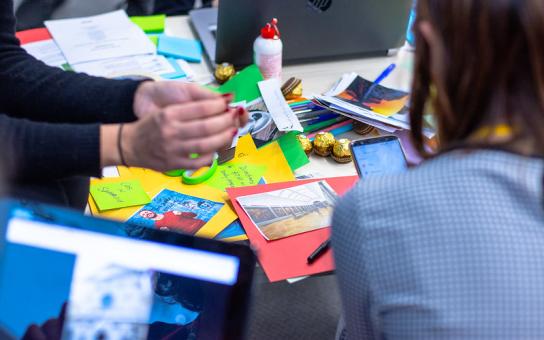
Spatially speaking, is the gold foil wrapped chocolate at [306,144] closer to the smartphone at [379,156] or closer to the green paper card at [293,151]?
the green paper card at [293,151]

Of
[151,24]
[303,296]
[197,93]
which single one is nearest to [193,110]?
[197,93]

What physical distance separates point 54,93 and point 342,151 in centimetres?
56

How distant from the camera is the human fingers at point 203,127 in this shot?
83cm

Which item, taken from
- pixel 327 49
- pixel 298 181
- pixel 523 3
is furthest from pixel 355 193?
pixel 327 49

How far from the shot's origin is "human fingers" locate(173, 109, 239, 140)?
0.83 meters

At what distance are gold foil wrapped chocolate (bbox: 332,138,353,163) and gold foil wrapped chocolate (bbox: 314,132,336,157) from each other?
0.04 ft

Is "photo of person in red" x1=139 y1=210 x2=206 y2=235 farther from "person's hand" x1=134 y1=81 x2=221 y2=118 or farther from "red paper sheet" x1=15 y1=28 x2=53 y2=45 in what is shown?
"red paper sheet" x1=15 y1=28 x2=53 y2=45

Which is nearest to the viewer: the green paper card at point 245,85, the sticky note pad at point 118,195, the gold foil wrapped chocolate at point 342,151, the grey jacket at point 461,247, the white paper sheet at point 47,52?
the grey jacket at point 461,247

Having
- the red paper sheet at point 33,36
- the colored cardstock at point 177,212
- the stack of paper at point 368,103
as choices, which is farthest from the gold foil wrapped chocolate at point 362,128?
the red paper sheet at point 33,36

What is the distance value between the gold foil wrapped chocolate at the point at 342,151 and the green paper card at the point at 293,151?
2.3 inches

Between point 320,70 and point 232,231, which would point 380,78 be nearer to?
point 320,70

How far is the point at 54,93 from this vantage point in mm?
1065

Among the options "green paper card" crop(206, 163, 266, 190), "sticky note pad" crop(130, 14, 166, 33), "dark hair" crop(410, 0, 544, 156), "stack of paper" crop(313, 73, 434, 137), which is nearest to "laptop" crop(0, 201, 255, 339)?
"dark hair" crop(410, 0, 544, 156)

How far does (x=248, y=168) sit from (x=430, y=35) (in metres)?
0.54
